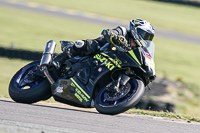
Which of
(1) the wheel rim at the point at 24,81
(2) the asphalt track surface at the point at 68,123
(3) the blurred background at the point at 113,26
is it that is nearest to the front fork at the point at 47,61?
(1) the wheel rim at the point at 24,81

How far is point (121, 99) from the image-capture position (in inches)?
236

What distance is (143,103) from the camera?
10.8 metres

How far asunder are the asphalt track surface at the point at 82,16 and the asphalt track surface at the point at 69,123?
19499 mm

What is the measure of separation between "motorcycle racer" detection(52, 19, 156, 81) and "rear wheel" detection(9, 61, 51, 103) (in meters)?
0.45

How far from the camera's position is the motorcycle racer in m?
6.25

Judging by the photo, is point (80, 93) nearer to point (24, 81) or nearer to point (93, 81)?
point (93, 81)

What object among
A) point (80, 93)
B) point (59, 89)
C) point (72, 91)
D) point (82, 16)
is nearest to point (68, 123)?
point (80, 93)

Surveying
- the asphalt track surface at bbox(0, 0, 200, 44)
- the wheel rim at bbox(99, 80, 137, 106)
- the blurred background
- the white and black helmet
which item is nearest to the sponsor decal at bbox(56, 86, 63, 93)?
the wheel rim at bbox(99, 80, 137, 106)

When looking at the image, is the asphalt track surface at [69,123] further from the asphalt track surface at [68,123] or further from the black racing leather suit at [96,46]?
the black racing leather suit at [96,46]

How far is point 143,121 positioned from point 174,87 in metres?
7.71

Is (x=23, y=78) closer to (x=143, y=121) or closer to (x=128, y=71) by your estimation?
(x=128, y=71)

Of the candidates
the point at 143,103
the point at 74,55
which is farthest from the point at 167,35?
the point at 74,55

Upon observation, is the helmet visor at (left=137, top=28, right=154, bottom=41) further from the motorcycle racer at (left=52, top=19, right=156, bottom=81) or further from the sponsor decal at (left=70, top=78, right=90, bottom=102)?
the sponsor decal at (left=70, top=78, right=90, bottom=102)

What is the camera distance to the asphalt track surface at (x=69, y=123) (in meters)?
4.45
